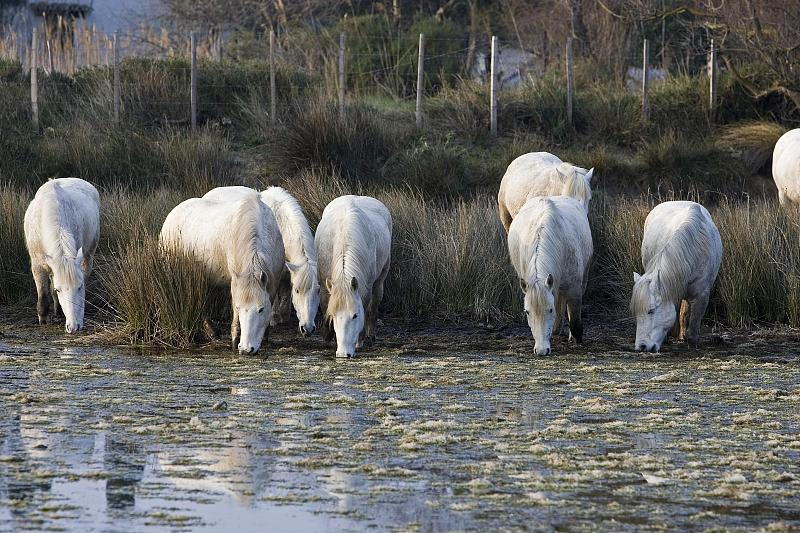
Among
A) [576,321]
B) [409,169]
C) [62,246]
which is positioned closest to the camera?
[576,321]

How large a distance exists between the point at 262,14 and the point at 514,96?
11.3 m

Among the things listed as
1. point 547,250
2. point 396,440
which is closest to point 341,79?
point 547,250

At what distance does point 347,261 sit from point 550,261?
4.95 feet

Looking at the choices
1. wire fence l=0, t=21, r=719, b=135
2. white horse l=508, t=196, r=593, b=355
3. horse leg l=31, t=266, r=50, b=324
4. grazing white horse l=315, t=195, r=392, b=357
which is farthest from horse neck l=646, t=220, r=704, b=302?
wire fence l=0, t=21, r=719, b=135

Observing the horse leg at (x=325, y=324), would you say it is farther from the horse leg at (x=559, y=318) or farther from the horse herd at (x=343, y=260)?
the horse leg at (x=559, y=318)

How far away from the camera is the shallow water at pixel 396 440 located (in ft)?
17.0

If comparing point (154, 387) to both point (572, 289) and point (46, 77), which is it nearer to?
point (572, 289)

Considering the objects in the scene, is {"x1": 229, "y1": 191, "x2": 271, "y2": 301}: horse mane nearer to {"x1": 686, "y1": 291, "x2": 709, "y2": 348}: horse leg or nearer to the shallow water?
the shallow water

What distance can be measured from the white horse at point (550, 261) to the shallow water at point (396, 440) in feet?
1.21

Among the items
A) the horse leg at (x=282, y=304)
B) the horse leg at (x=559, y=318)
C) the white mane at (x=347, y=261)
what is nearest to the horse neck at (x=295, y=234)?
the white mane at (x=347, y=261)

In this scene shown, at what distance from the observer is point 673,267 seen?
967cm

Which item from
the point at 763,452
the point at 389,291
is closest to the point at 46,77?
the point at 389,291

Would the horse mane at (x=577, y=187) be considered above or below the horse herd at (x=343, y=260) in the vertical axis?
above

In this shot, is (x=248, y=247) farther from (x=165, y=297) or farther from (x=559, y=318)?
(x=559, y=318)
